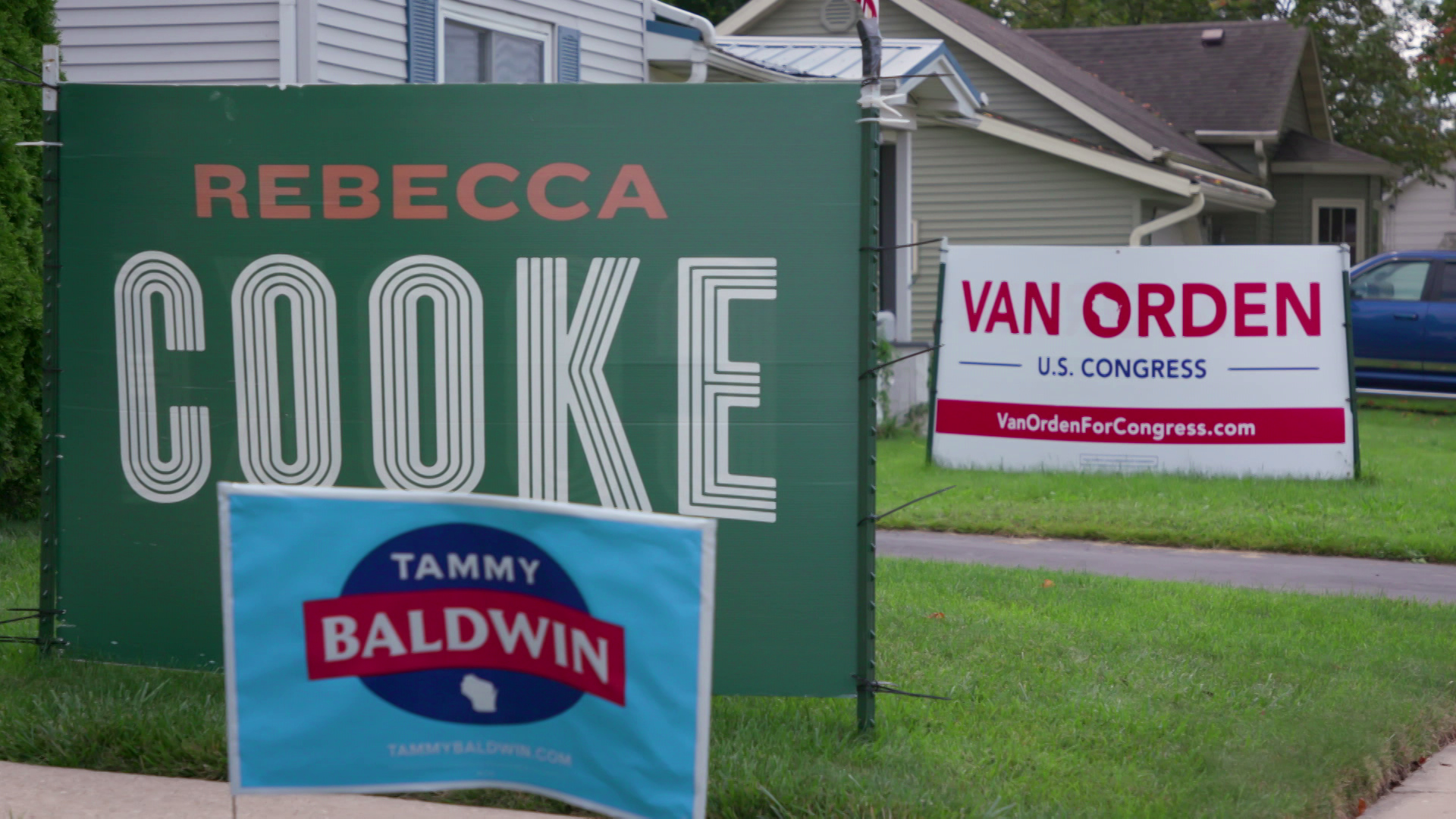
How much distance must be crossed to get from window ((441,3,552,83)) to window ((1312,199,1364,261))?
62.0 feet

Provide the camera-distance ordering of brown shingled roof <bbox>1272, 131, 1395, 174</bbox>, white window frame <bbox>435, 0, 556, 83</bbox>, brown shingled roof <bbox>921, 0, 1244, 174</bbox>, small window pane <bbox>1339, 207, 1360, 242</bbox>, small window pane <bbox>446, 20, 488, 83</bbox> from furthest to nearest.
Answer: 1. small window pane <bbox>1339, 207, 1360, 242</bbox>
2. brown shingled roof <bbox>1272, 131, 1395, 174</bbox>
3. brown shingled roof <bbox>921, 0, 1244, 174</bbox>
4. small window pane <bbox>446, 20, 488, 83</bbox>
5. white window frame <bbox>435, 0, 556, 83</bbox>

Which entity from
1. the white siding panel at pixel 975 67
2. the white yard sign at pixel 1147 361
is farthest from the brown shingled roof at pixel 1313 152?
the white yard sign at pixel 1147 361

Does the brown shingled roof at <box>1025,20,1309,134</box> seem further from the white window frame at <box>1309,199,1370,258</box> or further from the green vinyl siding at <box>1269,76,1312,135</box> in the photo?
the white window frame at <box>1309,199,1370,258</box>

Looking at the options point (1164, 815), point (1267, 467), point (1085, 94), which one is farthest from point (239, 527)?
point (1085, 94)

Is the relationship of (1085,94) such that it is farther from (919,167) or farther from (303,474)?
(303,474)

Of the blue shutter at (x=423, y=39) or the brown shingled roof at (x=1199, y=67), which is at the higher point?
the brown shingled roof at (x=1199, y=67)

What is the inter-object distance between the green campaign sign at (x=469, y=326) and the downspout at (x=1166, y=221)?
15033 millimetres

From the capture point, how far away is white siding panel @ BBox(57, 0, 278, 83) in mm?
9812

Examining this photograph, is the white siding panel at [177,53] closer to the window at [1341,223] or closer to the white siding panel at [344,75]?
the white siding panel at [344,75]

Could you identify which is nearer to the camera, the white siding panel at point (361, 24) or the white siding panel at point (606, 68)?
the white siding panel at point (361, 24)

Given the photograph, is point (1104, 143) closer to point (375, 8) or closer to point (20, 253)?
point (375, 8)

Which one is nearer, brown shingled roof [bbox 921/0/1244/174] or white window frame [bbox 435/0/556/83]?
white window frame [bbox 435/0/556/83]

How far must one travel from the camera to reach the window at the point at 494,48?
11.4 m

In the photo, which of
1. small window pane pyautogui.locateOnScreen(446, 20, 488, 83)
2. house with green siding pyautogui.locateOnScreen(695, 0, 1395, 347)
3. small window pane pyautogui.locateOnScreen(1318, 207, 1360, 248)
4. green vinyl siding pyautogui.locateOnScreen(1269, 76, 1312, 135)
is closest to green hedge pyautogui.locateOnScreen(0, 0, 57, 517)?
small window pane pyautogui.locateOnScreen(446, 20, 488, 83)
